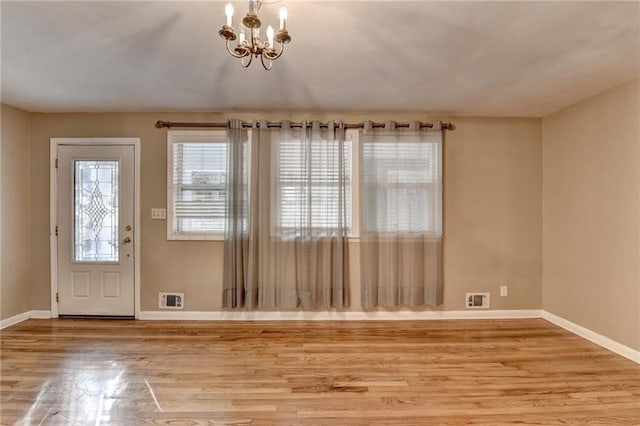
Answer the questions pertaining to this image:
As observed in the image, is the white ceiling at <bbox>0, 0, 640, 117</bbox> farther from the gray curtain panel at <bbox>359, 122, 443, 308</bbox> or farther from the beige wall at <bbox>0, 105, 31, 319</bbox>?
the gray curtain panel at <bbox>359, 122, 443, 308</bbox>

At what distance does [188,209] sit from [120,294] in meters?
1.27

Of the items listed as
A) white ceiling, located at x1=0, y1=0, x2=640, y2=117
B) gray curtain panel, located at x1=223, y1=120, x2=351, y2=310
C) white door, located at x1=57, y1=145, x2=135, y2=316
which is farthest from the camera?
white door, located at x1=57, y1=145, x2=135, y2=316

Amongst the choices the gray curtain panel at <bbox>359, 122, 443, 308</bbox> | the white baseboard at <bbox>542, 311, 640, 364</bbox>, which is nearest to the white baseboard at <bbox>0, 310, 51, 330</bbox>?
the gray curtain panel at <bbox>359, 122, 443, 308</bbox>

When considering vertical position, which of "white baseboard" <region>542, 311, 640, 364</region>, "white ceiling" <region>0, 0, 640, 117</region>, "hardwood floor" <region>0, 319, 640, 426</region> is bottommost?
"hardwood floor" <region>0, 319, 640, 426</region>

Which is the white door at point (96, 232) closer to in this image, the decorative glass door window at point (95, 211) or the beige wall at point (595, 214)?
the decorative glass door window at point (95, 211)

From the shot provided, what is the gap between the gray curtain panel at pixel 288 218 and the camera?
3467 millimetres

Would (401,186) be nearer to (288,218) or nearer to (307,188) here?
(307,188)

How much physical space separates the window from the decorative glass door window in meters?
0.67

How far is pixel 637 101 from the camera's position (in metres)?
2.62

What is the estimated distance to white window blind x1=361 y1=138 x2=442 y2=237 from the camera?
352cm

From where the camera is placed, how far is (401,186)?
139 inches

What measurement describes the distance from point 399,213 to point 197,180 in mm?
2375

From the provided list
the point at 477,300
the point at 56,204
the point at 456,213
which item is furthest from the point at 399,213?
the point at 56,204

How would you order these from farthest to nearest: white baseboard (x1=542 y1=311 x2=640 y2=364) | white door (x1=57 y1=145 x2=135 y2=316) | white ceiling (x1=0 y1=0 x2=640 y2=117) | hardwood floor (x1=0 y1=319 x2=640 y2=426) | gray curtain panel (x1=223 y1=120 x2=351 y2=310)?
white door (x1=57 y1=145 x2=135 y2=316) < gray curtain panel (x1=223 y1=120 x2=351 y2=310) < white baseboard (x1=542 y1=311 x2=640 y2=364) < hardwood floor (x1=0 y1=319 x2=640 y2=426) < white ceiling (x1=0 y1=0 x2=640 y2=117)
